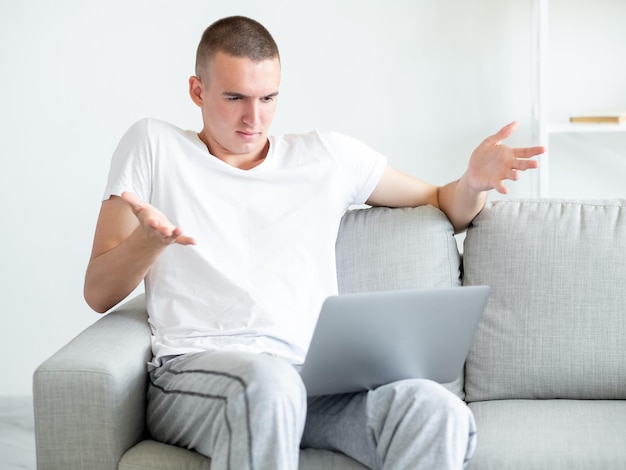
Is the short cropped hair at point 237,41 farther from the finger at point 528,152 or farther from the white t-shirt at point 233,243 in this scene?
the finger at point 528,152

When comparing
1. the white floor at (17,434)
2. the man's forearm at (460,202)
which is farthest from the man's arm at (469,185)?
the white floor at (17,434)

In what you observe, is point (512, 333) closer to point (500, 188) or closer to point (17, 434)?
point (500, 188)

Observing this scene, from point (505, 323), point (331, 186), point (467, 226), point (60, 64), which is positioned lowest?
point (505, 323)

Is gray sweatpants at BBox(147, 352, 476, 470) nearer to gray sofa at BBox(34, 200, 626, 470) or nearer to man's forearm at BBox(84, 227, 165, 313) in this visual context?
gray sofa at BBox(34, 200, 626, 470)

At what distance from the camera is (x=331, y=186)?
2.22 m

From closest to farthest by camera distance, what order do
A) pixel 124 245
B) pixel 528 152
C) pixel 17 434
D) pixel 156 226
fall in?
1. pixel 156 226
2. pixel 124 245
3. pixel 528 152
4. pixel 17 434

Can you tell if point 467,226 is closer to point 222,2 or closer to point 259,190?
point 259,190

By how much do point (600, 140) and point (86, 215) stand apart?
5.74 ft

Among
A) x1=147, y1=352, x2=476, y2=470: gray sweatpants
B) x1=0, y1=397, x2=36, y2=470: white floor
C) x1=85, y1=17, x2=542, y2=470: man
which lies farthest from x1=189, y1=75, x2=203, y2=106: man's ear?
x1=0, y1=397, x2=36, y2=470: white floor

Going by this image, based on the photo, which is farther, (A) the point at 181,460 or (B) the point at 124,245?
(B) the point at 124,245

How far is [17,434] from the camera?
324 cm

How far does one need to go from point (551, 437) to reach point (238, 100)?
0.97 meters

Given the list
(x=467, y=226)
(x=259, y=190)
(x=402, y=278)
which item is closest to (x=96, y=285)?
(x=259, y=190)

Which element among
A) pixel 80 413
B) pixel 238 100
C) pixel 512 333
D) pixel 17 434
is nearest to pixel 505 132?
pixel 512 333
